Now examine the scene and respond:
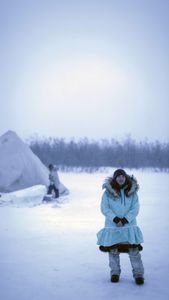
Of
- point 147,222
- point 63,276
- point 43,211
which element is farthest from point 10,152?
point 63,276

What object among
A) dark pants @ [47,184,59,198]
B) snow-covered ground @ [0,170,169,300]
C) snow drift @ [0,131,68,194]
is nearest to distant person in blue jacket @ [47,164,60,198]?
dark pants @ [47,184,59,198]

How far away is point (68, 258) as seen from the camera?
5.28 m

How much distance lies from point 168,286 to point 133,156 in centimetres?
5048

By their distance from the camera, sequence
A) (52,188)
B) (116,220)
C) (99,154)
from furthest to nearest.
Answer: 1. (99,154)
2. (52,188)
3. (116,220)

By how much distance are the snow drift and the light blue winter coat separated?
391 inches

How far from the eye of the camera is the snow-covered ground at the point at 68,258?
3857 millimetres

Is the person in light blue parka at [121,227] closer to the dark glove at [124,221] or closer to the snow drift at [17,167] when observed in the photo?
the dark glove at [124,221]

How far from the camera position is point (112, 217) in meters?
4.06

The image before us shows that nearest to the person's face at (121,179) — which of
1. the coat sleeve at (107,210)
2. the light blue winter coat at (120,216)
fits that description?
the light blue winter coat at (120,216)

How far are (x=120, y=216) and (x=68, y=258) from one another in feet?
5.11

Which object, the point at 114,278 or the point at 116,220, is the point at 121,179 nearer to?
the point at 116,220

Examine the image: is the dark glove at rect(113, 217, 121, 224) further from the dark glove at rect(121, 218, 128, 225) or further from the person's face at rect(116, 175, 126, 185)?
the person's face at rect(116, 175, 126, 185)

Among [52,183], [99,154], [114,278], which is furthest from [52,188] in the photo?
[99,154]

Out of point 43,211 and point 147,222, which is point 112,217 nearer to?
point 147,222
